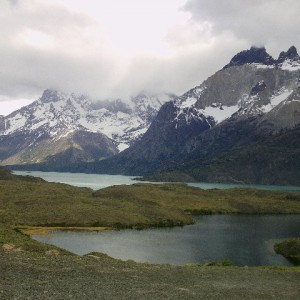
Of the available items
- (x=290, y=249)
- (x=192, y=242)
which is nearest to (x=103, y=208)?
(x=192, y=242)

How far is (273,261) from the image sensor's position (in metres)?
84.0

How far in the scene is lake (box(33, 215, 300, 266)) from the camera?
85312 mm

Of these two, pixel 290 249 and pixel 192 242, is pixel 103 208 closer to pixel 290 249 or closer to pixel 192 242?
pixel 192 242

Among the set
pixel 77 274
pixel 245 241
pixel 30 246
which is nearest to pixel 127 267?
pixel 77 274

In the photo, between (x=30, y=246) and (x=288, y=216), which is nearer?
(x=30, y=246)

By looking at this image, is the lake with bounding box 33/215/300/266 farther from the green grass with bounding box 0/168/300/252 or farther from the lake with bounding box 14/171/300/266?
the green grass with bounding box 0/168/300/252

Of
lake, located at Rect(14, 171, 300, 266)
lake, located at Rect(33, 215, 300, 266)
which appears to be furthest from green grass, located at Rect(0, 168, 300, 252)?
lake, located at Rect(14, 171, 300, 266)

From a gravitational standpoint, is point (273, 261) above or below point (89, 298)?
below

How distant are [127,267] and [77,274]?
8.40m

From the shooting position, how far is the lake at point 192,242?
8531 centimetres

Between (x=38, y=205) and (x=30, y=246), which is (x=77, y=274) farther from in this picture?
(x=38, y=205)

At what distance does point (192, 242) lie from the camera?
10450cm

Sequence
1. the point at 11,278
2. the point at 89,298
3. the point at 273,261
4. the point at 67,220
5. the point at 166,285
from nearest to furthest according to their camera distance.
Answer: the point at 89,298, the point at 11,278, the point at 166,285, the point at 273,261, the point at 67,220

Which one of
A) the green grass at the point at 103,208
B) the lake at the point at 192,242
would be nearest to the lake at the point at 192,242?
the lake at the point at 192,242
